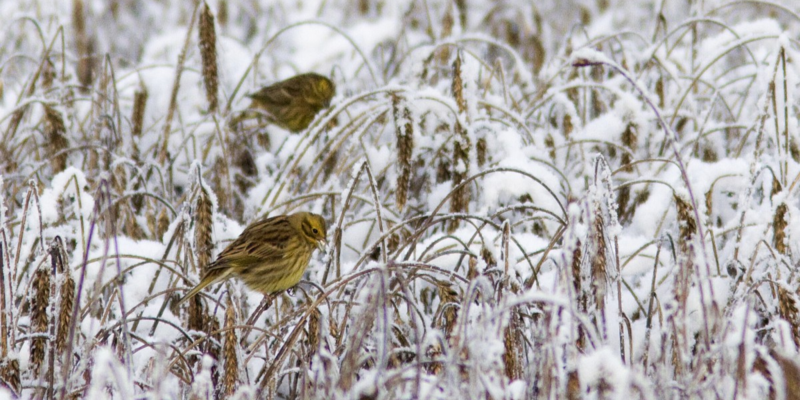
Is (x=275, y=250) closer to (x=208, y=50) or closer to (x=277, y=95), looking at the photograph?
(x=208, y=50)

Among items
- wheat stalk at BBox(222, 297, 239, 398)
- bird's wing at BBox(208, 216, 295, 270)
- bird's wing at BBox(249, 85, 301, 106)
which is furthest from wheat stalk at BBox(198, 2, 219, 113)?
bird's wing at BBox(249, 85, 301, 106)

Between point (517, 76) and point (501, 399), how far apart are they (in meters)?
4.17

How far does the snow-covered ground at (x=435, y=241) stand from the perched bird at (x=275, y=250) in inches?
4.4

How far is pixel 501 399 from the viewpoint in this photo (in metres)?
1.88

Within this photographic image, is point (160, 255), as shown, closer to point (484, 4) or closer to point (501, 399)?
point (501, 399)

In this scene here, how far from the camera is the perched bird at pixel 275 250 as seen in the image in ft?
11.0

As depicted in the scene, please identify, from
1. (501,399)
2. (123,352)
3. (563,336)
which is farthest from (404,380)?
(123,352)

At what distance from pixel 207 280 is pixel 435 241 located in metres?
0.82

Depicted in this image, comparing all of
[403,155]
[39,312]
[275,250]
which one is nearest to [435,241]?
[403,155]

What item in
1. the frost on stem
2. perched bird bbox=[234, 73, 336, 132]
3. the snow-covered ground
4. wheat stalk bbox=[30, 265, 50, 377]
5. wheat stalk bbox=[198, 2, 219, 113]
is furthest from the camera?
perched bird bbox=[234, 73, 336, 132]

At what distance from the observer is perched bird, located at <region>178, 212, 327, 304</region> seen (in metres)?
3.35

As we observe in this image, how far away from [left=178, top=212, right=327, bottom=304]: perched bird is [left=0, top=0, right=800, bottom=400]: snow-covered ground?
0.11 meters

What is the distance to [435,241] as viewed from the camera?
9.92 ft

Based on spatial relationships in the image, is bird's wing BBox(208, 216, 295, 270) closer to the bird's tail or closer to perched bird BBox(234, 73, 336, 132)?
the bird's tail
